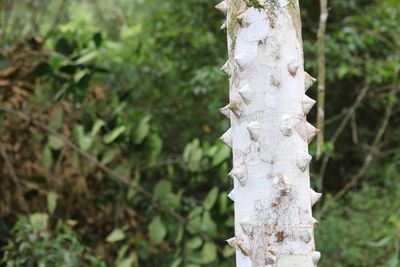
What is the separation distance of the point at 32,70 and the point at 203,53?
75.9 inches

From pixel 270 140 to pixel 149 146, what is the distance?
126 inches

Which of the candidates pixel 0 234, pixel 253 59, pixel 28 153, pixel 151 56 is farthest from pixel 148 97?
pixel 253 59

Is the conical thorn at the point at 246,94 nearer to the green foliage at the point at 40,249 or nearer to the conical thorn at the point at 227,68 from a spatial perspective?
the conical thorn at the point at 227,68

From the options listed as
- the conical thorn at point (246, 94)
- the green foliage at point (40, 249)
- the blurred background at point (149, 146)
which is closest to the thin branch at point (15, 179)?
the blurred background at point (149, 146)

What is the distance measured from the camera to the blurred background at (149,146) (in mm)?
4793

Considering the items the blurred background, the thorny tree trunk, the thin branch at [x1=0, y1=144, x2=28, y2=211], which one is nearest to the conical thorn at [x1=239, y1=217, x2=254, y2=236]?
the thorny tree trunk

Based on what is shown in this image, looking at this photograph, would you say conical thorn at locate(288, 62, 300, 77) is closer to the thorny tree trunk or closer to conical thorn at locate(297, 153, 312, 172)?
the thorny tree trunk

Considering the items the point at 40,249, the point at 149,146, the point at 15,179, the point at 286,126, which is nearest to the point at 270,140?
the point at 286,126

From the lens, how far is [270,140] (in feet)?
6.22

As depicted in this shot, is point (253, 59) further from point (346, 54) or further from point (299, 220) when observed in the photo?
point (346, 54)

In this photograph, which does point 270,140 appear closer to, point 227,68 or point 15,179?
point 227,68

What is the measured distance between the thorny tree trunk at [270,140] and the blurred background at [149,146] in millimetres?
2181

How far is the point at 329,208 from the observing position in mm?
6168

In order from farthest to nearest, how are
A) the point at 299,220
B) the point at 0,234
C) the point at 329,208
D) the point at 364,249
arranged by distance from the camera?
the point at 329,208 → the point at 364,249 → the point at 0,234 → the point at 299,220
